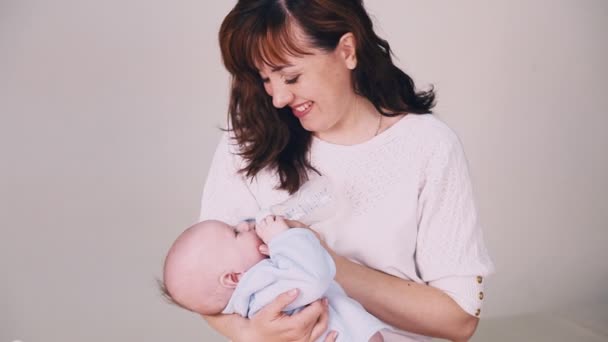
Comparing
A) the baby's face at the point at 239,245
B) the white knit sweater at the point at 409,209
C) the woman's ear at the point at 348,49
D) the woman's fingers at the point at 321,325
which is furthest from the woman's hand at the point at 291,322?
the woman's ear at the point at 348,49

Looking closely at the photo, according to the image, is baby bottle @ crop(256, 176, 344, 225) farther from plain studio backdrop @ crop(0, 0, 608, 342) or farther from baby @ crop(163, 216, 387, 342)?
plain studio backdrop @ crop(0, 0, 608, 342)

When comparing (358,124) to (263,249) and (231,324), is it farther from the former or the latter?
(231,324)

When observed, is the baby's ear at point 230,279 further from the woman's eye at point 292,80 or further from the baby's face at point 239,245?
the woman's eye at point 292,80

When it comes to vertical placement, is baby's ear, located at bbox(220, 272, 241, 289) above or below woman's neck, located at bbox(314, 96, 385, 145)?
below

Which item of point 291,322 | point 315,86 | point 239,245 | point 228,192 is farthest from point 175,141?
point 291,322

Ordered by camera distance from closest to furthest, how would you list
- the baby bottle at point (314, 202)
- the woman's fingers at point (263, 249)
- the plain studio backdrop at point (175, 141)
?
the woman's fingers at point (263, 249)
the baby bottle at point (314, 202)
the plain studio backdrop at point (175, 141)

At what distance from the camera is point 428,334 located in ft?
5.94

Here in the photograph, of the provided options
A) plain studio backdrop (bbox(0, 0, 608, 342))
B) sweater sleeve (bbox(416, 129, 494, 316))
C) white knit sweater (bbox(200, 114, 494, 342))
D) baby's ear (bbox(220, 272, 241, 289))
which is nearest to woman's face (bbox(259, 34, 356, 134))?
white knit sweater (bbox(200, 114, 494, 342))

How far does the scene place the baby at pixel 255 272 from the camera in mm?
1496

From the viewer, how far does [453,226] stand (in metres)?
1.77

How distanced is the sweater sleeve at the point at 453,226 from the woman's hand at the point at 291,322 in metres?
0.37

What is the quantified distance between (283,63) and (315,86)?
10cm

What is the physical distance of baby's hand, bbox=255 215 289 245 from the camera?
1562 millimetres

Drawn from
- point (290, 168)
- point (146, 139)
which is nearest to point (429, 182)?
point (290, 168)
